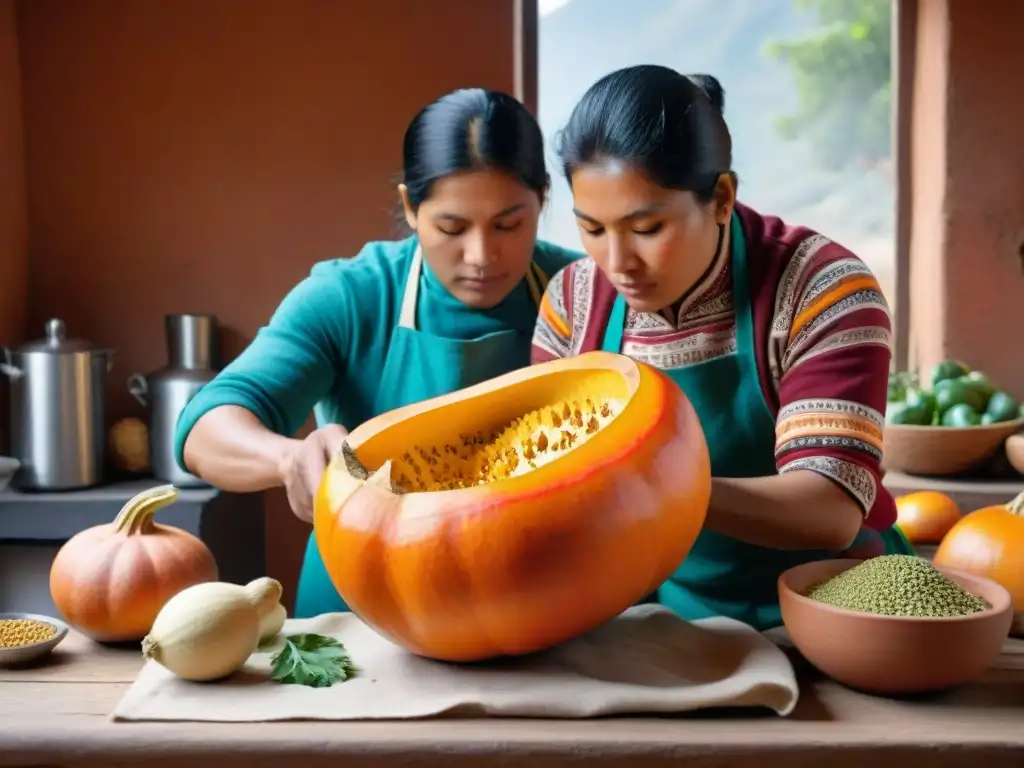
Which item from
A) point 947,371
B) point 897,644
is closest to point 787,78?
point 947,371

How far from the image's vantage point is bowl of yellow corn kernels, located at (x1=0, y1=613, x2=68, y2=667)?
1017 millimetres

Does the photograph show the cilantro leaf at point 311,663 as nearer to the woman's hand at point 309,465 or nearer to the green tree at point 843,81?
the woman's hand at point 309,465

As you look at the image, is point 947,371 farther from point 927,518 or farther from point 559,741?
point 559,741

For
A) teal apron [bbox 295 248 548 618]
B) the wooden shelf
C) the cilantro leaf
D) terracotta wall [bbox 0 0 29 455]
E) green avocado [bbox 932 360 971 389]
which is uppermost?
terracotta wall [bbox 0 0 29 455]

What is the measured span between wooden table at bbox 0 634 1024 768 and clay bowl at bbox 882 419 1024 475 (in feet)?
5.66

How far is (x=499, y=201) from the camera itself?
4.61 ft

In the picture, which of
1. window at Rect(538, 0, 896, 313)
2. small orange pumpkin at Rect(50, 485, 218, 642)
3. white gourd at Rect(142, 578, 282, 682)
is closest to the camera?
white gourd at Rect(142, 578, 282, 682)

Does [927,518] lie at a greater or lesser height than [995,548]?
lesser

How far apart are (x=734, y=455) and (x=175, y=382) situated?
6.03ft

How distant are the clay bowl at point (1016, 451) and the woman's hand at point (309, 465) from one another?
5.88ft

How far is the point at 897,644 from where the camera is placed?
872mm

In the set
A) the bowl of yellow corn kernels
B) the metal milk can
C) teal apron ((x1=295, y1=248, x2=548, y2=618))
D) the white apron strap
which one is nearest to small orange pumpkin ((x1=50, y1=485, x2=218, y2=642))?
the bowl of yellow corn kernels

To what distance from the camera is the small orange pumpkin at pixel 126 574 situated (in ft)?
3.54

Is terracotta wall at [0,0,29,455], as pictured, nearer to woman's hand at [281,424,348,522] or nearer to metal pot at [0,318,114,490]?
metal pot at [0,318,114,490]
